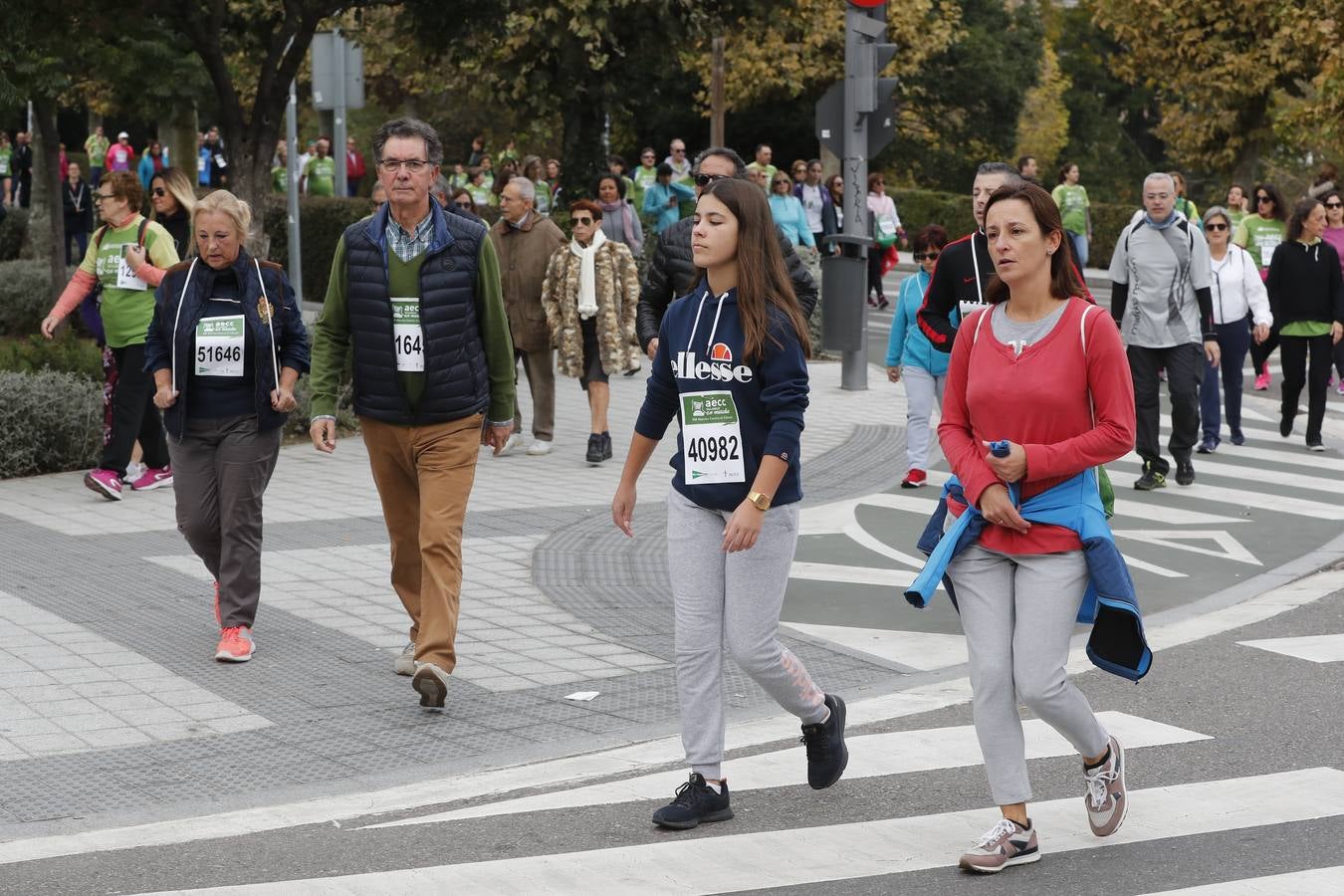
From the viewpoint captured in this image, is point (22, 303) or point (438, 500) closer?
point (438, 500)

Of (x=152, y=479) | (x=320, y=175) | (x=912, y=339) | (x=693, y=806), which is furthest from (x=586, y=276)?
(x=320, y=175)

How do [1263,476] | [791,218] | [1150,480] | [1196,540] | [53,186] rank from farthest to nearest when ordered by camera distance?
[791,218] → [53,186] → [1263,476] → [1150,480] → [1196,540]

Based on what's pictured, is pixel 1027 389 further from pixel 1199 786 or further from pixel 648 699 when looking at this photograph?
pixel 648 699

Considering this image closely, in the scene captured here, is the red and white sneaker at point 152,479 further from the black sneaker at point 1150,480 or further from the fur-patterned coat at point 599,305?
the black sneaker at point 1150,480

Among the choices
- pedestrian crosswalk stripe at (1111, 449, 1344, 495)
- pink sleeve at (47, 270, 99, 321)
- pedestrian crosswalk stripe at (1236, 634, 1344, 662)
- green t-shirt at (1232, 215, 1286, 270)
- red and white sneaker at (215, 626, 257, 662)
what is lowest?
pedestrian crosswalk stripe at (1236, 634, 1344, 662)

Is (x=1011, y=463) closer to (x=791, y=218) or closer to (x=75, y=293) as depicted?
(x=75, y=293)

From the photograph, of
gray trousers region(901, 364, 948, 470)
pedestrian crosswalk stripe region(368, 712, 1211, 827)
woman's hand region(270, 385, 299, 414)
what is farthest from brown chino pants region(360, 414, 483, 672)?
gray trousers region(901, 364, 948, 470)

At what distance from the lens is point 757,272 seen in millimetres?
5332

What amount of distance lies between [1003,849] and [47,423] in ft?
28.0

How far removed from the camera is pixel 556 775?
601cm

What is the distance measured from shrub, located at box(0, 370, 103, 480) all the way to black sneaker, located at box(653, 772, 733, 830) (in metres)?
7.58

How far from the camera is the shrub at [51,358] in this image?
Result: 12.9 m

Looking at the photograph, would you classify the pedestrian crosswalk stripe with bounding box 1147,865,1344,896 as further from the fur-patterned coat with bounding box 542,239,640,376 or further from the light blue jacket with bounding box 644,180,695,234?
the light blue jacket with bounding box 644,180,695,234

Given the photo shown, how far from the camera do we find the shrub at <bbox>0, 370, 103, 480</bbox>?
1184cm
